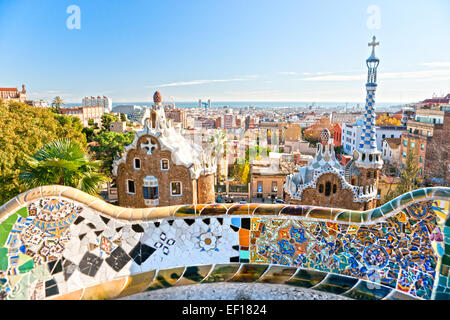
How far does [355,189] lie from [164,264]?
9.87 meters

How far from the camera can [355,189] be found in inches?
494

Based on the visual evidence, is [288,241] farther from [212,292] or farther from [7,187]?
[7,187]

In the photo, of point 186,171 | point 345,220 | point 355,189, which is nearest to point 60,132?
point 186,171

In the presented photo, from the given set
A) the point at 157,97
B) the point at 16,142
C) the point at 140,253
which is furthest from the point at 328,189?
the point at 16,142

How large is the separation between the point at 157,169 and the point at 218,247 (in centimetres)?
1024

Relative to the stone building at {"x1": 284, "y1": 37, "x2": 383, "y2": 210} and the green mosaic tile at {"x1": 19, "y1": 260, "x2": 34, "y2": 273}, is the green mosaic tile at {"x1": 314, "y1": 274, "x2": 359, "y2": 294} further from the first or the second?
the stone building at {"x1": 284, "y1": 37, "x2": 383, "y2": 210}

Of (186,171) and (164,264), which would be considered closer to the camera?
(164,264)

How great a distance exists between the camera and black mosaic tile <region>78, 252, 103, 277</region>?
4156 mm

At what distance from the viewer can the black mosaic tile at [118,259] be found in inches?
168

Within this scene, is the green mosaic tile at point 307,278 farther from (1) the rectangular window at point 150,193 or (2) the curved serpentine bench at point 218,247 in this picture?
(1) the rectangular window at point 150,193

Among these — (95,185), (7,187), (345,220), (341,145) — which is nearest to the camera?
(345,220)

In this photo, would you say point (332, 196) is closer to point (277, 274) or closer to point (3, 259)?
point (277, 274)

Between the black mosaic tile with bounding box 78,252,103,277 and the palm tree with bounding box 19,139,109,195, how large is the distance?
3558 mm

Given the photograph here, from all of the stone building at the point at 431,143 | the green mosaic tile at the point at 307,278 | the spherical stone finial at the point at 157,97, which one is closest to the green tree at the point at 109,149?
the spherical stone finial at the point at 157,97
